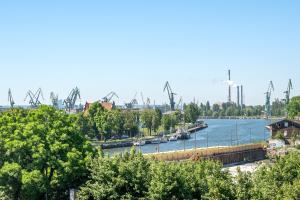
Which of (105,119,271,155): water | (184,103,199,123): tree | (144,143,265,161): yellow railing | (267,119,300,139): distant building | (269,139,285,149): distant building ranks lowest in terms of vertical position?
(105,119,271,155): water

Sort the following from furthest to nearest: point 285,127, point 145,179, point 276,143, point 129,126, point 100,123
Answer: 1. point 129,126
2. point 100,123
3. point 285,127
4. point 276,143
5. point 145,179

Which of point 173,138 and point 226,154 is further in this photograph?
point 173,138

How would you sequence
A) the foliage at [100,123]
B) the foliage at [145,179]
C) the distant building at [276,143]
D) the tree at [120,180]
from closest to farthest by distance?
1. the foliage at [145,179]
2. the tree at [120,180]
3. the distant building at [276,143]
4. the foliage at [100,123]

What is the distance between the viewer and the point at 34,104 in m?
171

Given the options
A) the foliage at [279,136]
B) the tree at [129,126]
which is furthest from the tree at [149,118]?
the foliage at [279,136]

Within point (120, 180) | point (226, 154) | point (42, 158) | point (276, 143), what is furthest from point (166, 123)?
point (120, 180)

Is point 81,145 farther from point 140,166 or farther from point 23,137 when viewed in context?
point 140,166

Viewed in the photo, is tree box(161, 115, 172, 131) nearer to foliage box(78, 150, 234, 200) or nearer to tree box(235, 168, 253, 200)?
foliage box(78, 150, 234, 200)

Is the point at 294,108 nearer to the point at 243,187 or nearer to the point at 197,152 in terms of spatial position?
Result: the point at 197,152

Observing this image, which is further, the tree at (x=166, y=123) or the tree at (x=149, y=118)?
the tree at (x=166, y=123)

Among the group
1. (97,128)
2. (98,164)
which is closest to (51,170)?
(98,164)

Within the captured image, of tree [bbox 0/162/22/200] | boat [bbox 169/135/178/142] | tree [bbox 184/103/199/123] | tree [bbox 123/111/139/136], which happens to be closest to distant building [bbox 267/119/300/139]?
tree [bbox 123/111/139/136]

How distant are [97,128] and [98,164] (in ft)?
231

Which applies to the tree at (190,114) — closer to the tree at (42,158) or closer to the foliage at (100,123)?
the foliage at (100,123)
